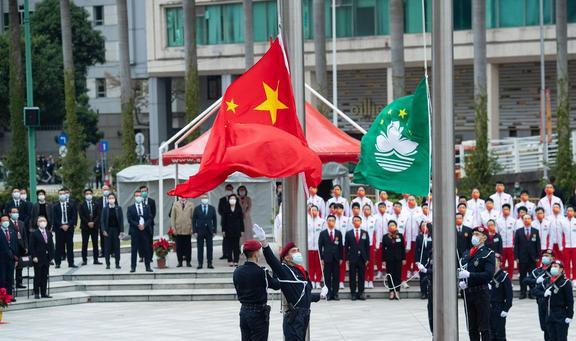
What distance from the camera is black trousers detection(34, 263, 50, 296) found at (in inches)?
1015

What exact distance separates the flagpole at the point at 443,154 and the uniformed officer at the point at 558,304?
6.24 metres

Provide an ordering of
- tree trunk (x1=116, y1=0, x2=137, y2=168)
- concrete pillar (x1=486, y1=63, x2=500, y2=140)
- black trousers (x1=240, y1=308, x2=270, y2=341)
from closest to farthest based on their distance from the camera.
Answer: black trousers (x1=240, y1=308, x2=270, y2=341) < tree trunk (x1=116, y1=0, x2=137, y2=168) < concrete pillar (x1=486, y1=63, x2=500, y2=140)

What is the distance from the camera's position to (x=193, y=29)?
138 ft

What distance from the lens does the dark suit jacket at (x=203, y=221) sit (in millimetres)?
28203

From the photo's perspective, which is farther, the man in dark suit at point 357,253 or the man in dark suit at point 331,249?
the man in dark suit at point 331,249

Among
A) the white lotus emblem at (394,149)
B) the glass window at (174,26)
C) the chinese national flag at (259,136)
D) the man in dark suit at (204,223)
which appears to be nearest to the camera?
the chinese national flag at (259,136)

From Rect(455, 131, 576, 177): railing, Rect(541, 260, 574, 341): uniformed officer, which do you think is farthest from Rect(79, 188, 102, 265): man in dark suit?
Rect(455, 131, 576, 177): railing

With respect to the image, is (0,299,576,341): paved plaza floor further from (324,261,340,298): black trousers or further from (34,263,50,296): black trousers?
(34,263,50,296): black trousers

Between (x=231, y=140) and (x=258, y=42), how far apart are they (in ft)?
159

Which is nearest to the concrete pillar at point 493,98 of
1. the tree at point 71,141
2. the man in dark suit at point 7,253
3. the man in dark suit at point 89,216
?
the tree at point 71,141

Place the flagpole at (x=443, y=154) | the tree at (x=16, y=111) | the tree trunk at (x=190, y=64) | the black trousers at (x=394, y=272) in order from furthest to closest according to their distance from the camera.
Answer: the tree at (x=16, y=111) → the tree trunk at (x=190, y=64) → the black trousers at (x=394, y=272) → the flagpole at (x=443, y=154)

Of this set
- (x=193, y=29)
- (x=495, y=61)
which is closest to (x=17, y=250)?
(x=193, y=29)

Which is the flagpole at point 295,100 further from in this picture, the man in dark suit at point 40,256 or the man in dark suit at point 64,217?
the man in dark suit at point 64,217

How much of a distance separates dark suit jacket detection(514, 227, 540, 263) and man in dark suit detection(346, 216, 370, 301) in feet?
10.1
